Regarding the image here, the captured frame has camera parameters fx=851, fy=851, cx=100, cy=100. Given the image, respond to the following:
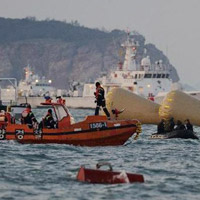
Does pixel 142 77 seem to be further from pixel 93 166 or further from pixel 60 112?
pixel 93 166

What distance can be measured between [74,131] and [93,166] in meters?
9.39

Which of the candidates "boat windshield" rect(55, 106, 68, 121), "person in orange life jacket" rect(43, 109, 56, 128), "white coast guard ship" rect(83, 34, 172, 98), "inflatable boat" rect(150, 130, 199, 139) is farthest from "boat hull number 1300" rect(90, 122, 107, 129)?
"white coast guard ship" rect(83, 34, 172, 98)

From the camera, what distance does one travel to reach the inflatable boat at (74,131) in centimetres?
3412

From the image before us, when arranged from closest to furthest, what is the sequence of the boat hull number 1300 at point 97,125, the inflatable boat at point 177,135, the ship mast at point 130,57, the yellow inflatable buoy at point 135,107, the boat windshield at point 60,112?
1. the boat hull number 1300 at point 97,125
2. the boat windshield at point 60,112
3. the inflatable boat at point 177,135
4. the yellow inflatable buoy at point 135,107
5. the ship mast at point 130,57

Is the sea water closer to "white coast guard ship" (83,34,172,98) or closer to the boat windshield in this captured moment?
the boat windshield

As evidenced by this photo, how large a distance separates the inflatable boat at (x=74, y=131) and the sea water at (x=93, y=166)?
1.12 ft

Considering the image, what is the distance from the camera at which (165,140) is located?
1647 inches

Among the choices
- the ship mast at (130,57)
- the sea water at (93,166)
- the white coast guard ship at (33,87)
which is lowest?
the sea water at (93,166)

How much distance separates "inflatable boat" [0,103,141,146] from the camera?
34.1m

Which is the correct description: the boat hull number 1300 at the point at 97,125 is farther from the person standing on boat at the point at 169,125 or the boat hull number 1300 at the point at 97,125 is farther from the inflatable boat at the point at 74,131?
the person standing on boat at the point at 169,125

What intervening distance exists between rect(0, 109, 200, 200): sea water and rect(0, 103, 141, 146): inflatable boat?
341 mm

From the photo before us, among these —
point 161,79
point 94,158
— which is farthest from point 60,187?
point 161,79

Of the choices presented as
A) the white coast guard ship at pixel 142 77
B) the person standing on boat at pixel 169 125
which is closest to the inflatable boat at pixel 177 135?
the person standing on boat at pixel 169 125

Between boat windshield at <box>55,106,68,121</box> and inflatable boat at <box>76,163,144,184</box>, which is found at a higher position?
boat windshield at <box>55,106,68,121</box>
